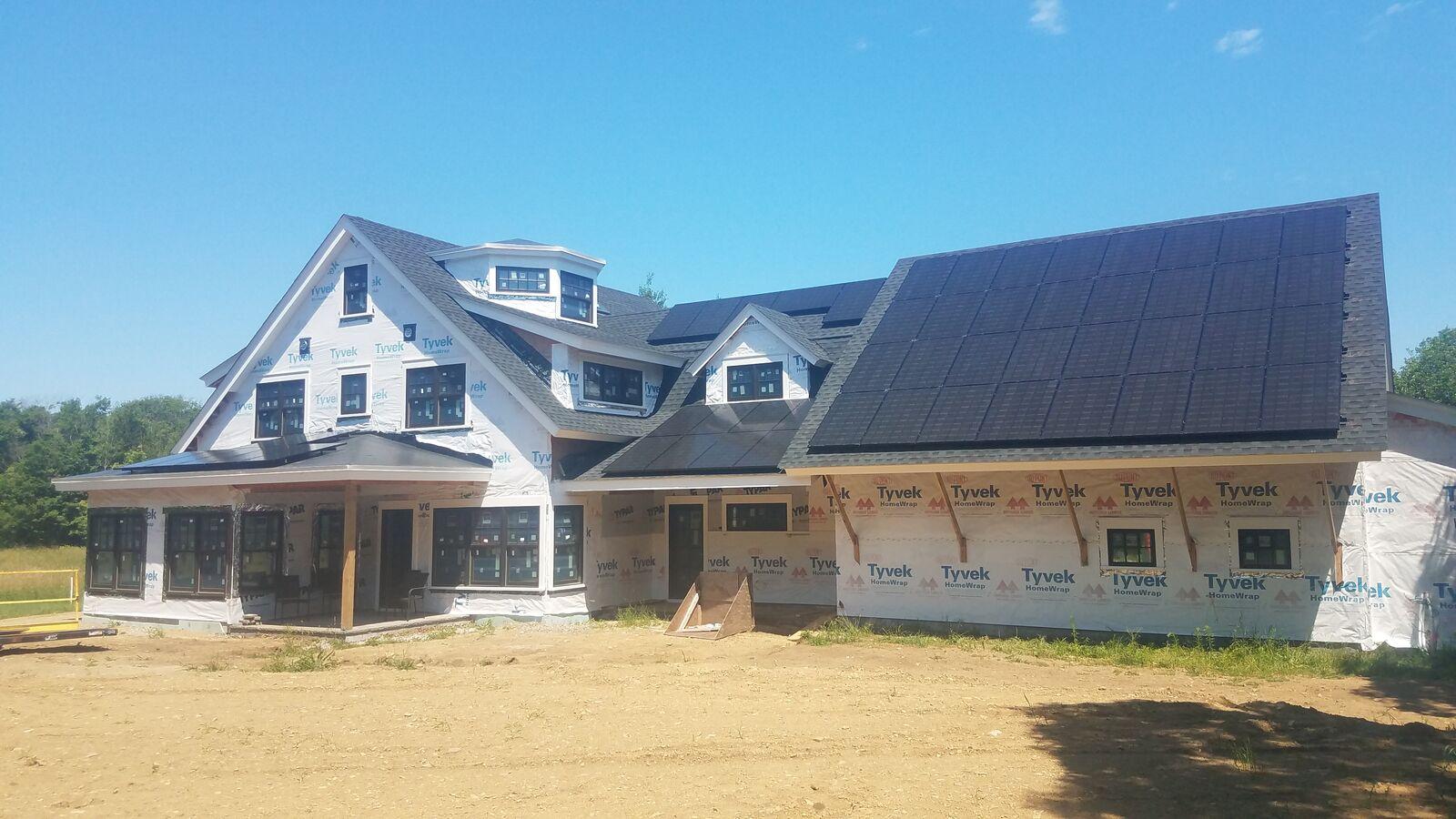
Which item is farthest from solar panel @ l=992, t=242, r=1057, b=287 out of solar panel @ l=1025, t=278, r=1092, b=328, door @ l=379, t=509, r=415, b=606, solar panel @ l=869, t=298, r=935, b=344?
door @ l=379, t=509, r=415, b=606

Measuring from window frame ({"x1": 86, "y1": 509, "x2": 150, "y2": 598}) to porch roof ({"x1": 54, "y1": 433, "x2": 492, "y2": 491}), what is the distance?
2.40 ft

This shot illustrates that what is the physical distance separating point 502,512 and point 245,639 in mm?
5152

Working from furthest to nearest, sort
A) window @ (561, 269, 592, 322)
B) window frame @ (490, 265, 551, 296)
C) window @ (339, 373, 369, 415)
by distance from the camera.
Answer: window @ (561, 269, 592, 322)
window frame @ (490, 265, 551, 296)
window @ (339, 373, 369, 415)

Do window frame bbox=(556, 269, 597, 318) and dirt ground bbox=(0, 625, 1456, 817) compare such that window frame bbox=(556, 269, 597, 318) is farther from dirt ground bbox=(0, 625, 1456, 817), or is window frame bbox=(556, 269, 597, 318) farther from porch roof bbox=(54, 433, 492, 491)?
dirt ground bbox=(0, 625, 1456, 817)

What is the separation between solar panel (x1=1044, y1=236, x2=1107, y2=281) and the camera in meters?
17.8

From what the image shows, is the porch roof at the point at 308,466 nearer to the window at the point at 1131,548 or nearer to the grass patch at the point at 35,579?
the grass patch at the point at 35,579

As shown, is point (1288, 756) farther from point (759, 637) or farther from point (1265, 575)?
point (759, 637)

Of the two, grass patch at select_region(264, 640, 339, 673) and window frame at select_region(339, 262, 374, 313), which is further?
window frame at select_region(339, 262, 374, 313)

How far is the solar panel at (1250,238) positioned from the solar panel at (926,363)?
4694 mm

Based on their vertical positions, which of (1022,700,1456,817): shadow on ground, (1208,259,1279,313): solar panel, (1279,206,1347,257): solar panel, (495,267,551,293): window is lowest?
(1022,700,1456,817): shadow on ground

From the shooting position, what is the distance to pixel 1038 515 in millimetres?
15008

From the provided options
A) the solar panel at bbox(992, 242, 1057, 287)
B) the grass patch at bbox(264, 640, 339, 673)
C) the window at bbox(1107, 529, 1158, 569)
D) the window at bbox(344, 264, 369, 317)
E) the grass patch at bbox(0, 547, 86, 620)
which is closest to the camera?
the grass patch at bbox(264, 640, 339, 673)

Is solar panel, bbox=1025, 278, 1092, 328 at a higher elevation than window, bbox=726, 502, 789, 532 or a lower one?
higher

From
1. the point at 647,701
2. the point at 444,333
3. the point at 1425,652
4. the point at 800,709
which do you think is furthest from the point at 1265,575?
the point at 444,333
